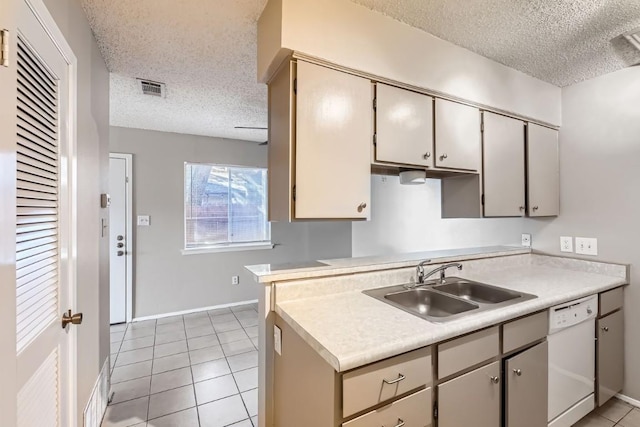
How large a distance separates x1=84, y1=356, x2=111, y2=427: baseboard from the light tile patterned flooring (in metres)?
0.09

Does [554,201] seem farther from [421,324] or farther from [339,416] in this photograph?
[339,416]

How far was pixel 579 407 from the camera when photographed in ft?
5.95

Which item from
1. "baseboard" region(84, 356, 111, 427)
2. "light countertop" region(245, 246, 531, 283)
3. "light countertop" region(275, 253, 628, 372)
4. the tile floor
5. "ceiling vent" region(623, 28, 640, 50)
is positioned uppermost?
"ceiling vent" region(623, 28, 640, 50)

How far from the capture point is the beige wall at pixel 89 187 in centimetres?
146

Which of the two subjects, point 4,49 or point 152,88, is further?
point 152,88

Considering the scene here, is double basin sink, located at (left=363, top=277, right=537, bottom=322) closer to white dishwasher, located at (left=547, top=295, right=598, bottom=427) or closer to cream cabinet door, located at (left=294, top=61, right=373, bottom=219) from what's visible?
white dishwasher, located at (left=547, top=295, right=598, bottom=427)

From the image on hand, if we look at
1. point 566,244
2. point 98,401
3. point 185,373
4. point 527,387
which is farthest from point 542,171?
point 98,401

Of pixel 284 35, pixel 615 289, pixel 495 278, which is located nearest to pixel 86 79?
pixel 284 35

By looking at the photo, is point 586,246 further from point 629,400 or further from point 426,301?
point 426,301

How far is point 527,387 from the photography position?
150 centimetres

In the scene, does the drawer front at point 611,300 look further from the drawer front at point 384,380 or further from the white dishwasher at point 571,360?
the drawer front at point 384,380

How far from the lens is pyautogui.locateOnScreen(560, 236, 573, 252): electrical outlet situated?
240 cm

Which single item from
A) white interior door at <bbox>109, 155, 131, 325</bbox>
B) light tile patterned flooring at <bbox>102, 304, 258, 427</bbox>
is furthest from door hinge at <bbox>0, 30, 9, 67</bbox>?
white interior door at <bbox>109, 155, 131, 325</bbox>

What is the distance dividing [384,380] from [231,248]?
3.49 meters
